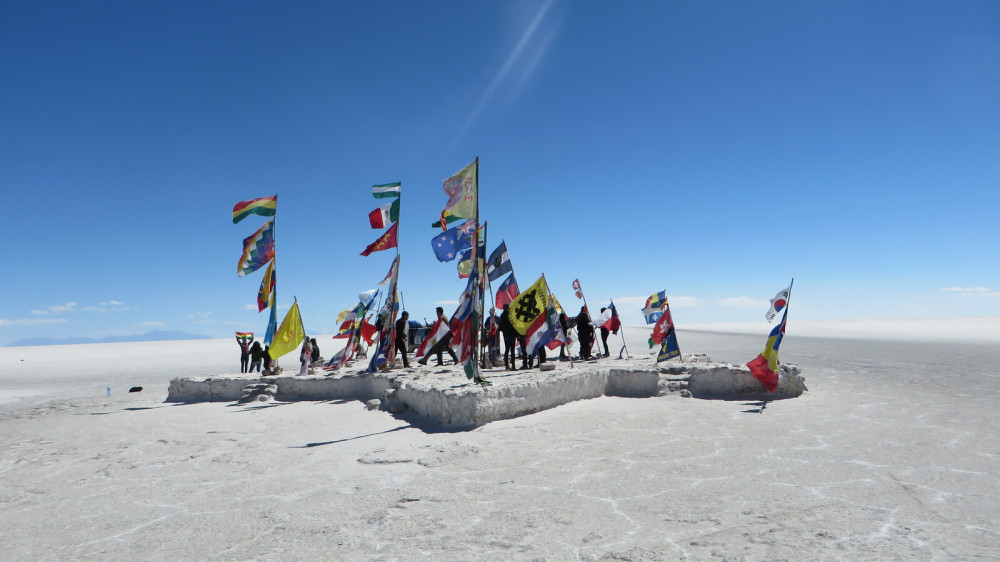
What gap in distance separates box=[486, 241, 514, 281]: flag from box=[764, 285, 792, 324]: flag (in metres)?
6.28

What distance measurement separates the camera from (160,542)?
4676mm

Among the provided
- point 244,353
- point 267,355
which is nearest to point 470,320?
point 267,355

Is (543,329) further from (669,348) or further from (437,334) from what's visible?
(669,348)

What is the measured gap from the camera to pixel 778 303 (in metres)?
11.9

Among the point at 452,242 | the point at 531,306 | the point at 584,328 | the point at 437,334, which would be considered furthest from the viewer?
the point at 584,328

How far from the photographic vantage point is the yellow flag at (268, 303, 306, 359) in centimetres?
1320

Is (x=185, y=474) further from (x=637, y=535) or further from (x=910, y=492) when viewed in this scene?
(x=910, y=492)

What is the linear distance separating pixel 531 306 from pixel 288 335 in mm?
6282

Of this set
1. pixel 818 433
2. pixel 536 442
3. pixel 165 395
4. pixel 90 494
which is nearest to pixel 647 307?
pixel 818 433

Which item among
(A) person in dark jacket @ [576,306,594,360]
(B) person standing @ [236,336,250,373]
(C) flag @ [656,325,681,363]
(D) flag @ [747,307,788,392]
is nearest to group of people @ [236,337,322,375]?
(B) person standing @ [236,336,250,373]

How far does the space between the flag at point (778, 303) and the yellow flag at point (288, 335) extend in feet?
37.2

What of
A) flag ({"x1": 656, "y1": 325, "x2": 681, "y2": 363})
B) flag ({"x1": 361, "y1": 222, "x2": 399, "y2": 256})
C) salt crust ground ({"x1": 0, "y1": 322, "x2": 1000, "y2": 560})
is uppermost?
flag ({"x1": 361, "y1": 222, "x2": 399, "y2": 256})

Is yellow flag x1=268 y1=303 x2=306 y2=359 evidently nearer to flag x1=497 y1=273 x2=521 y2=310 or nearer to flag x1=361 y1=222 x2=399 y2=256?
flag x1=361 y1=222 x2=399 y2=256

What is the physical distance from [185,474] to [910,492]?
8.44 meters
